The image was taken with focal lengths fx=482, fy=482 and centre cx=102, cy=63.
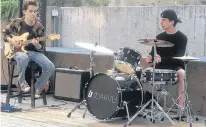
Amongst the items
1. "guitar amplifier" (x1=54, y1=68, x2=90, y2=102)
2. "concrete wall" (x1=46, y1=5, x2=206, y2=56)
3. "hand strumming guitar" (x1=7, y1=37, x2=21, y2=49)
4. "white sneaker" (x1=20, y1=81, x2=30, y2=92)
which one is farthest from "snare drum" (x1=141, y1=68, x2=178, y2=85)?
"concrete wall" (x1=46, y1=5, x2=206, y2=56)

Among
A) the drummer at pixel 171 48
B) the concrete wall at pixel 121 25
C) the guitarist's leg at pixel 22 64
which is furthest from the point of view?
the concrete wall at pixel 121 25

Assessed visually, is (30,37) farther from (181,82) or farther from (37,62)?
(181,82)

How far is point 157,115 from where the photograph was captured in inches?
243

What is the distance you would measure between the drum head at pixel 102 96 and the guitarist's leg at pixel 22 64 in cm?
115

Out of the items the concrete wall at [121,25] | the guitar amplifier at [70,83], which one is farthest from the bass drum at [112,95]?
the concrete wall at [121,25]

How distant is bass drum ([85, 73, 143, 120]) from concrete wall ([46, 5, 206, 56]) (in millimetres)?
2856

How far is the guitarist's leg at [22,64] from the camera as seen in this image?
6.88 meters

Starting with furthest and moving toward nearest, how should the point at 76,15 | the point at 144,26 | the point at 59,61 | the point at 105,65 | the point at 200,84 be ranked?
the point at 76,15 → the point at 144,26 → the point at 59,61 → the point at 105,65 → the point at 200,84

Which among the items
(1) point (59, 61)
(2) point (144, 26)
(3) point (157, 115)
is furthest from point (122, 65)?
(2) point (144, 26)

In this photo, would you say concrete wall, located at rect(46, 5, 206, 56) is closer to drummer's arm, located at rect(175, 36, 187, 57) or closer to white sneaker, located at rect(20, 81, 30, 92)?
drummer's arm, located at rect(175, 36, 187, 57)

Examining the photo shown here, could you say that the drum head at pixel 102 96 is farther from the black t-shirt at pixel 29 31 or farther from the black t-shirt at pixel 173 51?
the black t-shirt at pixel 29 31

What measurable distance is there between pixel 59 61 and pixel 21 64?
1.58 metres

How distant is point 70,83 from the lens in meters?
7.40

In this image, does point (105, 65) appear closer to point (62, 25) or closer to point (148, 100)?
point (148, 100)
